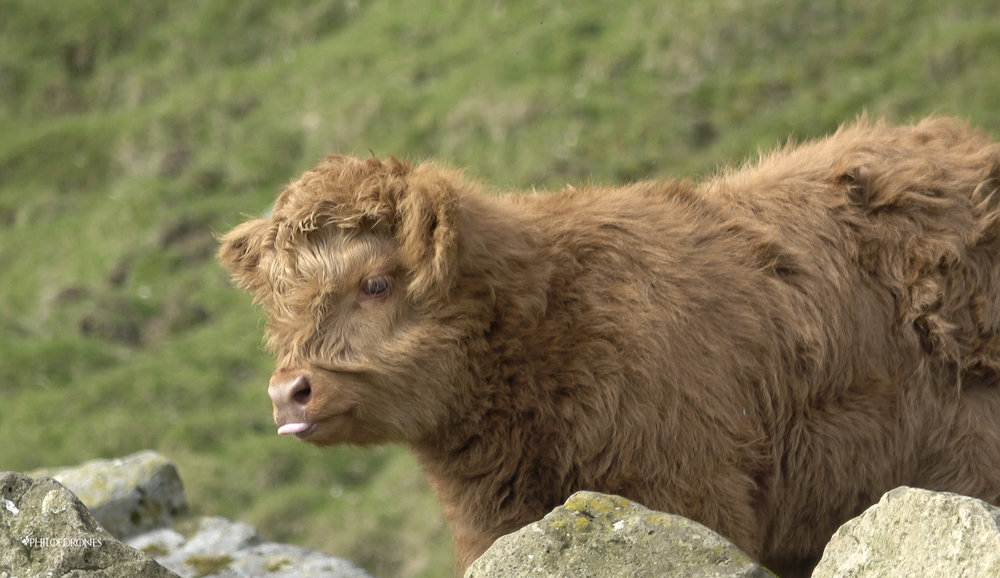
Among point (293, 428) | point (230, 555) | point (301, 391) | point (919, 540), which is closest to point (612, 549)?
point (919, 540)

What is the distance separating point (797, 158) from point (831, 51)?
8451mm

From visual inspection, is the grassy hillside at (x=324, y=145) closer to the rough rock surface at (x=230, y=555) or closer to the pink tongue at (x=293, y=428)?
the rough rock surface at (x=230, y=555)

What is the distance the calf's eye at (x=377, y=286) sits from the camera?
6.63 meters

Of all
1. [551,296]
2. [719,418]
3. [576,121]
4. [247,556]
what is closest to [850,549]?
[719,418]

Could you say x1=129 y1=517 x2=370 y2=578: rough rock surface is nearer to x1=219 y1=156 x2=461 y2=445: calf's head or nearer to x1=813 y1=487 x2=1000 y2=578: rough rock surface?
x1=219 y1=156 x2=461 y2=445: calf's head

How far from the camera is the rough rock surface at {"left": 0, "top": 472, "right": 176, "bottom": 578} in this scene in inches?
217

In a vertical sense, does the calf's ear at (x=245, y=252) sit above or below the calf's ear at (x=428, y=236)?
→ above

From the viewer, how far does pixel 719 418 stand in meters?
6.72

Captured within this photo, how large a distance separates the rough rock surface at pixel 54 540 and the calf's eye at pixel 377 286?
5.27 ft

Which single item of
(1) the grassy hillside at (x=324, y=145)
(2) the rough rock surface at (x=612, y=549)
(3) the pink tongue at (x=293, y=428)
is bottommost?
(2) the rough rock surface at (x=612, y=549)

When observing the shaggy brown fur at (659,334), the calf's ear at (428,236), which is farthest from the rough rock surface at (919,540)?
the calf's ear at (428,236)

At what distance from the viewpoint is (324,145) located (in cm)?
1714

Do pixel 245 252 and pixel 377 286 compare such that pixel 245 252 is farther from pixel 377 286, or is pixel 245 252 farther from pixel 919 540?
pixel 919 540

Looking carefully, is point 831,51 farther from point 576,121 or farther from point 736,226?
point 736,226
